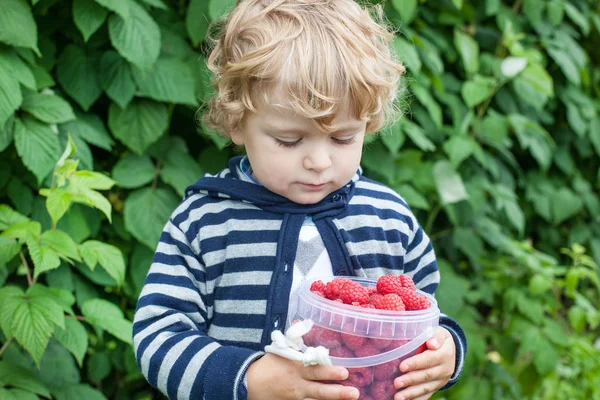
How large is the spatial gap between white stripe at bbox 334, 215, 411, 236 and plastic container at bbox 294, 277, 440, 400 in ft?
1.04

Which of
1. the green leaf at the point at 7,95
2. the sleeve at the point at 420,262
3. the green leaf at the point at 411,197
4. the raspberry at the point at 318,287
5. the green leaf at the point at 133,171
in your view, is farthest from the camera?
the green leaf at the point at 411,197

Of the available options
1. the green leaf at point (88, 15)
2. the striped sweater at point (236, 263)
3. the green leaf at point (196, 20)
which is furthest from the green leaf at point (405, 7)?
the striped sweater at point (236, 263)

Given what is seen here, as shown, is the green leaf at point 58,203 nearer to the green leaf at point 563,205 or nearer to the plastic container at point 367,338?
the plastic container at point 367,338

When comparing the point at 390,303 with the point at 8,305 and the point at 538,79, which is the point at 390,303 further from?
the point at 538,79

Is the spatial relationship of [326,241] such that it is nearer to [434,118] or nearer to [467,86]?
[434,118]

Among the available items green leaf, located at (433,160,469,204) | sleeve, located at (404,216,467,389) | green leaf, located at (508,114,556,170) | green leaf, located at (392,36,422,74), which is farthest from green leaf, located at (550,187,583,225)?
sleeve, located at (404,216,467,389)

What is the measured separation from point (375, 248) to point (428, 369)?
312 millimetres

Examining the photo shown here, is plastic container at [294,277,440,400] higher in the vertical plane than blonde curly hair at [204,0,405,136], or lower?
lower

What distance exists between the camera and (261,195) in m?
1.48

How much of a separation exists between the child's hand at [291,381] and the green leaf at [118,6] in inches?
45.2

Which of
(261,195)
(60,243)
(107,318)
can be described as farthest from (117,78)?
(261,195)

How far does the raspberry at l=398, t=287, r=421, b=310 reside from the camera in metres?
1.19

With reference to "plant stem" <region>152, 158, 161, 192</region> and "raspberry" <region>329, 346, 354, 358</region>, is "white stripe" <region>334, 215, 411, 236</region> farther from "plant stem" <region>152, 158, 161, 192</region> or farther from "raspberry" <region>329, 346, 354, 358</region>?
"plant stem" <region>152, 158, 161, 192</region>

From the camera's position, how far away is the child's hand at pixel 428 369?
1.21 metres
